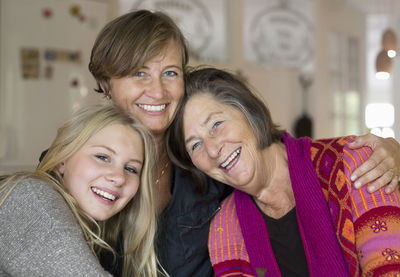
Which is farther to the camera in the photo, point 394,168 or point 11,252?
point 394,168

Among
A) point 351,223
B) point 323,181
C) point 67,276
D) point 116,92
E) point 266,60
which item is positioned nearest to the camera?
point 67,276

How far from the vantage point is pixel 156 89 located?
1.73 m

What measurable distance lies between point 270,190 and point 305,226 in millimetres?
194

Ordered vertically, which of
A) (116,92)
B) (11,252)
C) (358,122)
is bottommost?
(358,122)

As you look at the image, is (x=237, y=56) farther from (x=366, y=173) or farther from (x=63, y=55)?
(x=366, y=173)

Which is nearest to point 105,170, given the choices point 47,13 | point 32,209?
point 32,209

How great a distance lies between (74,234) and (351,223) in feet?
2.80

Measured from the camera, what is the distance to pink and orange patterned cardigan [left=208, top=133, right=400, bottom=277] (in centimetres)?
144

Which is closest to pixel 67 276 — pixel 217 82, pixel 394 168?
pixel 217 82

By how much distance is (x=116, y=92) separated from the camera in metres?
1.77

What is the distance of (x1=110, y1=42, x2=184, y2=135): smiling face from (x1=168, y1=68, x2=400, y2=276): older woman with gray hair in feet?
0.18

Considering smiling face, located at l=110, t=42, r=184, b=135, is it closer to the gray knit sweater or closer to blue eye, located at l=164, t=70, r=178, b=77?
blue eye, located at l=164, t=70, r=178, b=77

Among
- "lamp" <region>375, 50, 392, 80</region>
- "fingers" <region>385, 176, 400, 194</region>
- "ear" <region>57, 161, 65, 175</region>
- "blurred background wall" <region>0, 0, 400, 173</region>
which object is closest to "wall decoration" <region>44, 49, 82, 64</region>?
"blurred background wall" <region>0, 0, 400, 173</region>

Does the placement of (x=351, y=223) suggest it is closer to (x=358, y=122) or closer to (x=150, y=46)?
(x=150, y=46)
